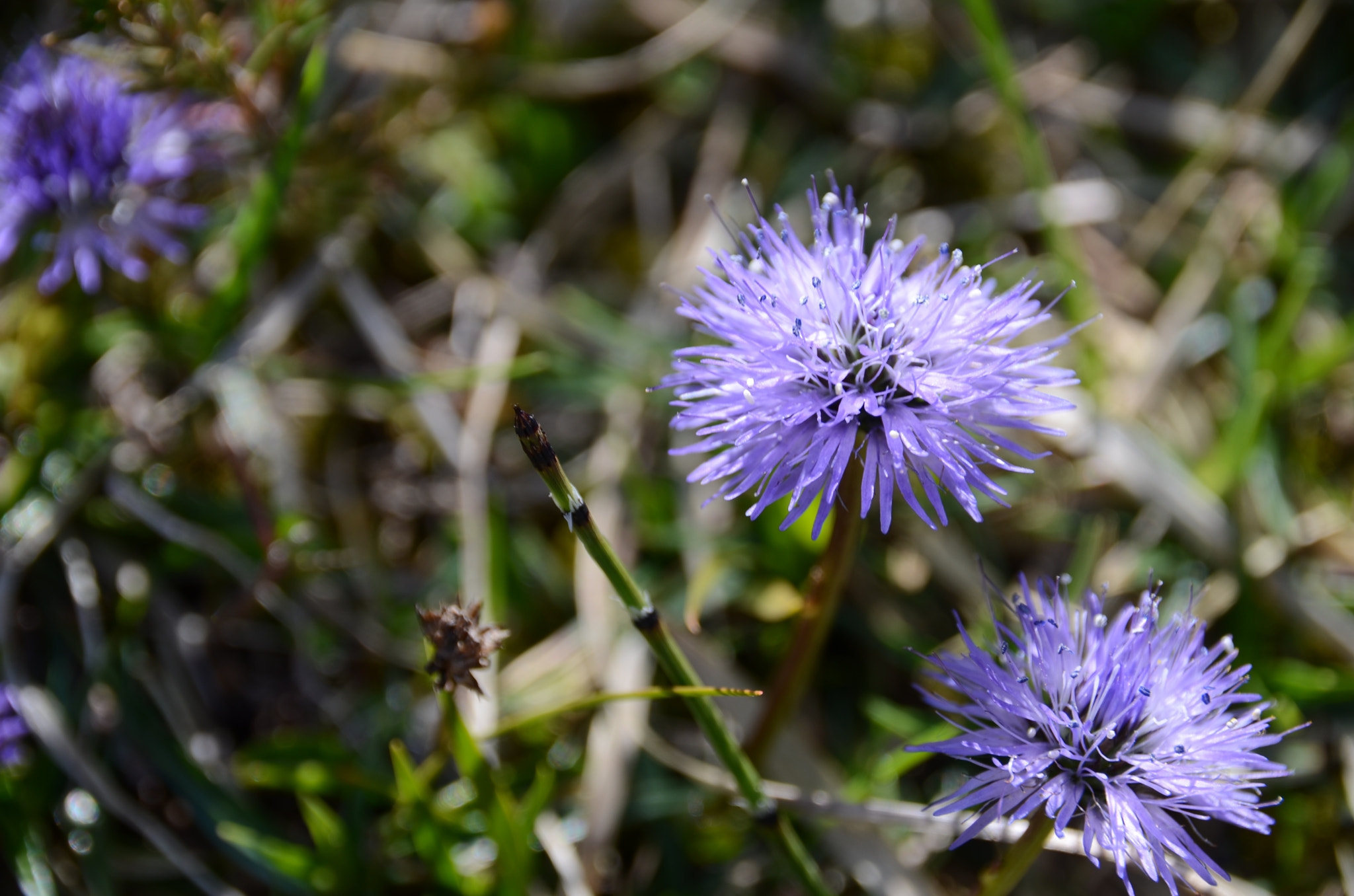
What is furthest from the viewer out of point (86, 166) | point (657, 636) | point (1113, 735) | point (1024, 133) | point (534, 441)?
point (1024, 133)

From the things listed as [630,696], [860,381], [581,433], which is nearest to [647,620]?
[630,696]

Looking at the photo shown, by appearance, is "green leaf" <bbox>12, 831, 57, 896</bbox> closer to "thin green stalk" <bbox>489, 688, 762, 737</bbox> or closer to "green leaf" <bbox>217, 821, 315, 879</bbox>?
"green leaf" <bbox>217, 821, 315, 879</bbox>

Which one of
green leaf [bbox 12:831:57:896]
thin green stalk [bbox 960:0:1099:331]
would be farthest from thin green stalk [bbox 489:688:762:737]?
thin green stalk [bbox 960:0:1099:331]

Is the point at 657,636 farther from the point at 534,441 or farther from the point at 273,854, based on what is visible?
the point at 273,854

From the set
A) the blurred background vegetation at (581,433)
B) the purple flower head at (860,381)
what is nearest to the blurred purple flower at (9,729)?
the blurred background vegetation at (581,433)

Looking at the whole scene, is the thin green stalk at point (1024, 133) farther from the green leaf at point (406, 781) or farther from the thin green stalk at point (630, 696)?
the green leaf at point (406, 781)

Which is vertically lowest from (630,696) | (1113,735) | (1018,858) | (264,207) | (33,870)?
(33,870)

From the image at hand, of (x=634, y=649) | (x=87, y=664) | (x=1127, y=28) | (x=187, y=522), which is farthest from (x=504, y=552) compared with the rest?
(x=1127, y=28)

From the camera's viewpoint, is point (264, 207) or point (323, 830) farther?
point (264, 207)
